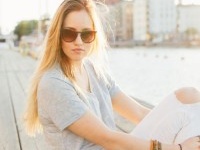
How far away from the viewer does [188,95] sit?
80.7 inches

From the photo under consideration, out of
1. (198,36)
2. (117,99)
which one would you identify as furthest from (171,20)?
(117,99)

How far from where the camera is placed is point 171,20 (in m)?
99.9

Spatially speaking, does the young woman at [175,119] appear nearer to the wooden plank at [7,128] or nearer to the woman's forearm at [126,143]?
the woman's forearm at [126,143]

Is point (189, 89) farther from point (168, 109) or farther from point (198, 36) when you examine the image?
point (198, 36)

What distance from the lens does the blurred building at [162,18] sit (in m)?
96.6

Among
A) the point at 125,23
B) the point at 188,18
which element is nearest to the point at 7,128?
the point at 125,23

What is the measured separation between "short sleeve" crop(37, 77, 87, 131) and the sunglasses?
178mm

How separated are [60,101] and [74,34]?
0.97 feet

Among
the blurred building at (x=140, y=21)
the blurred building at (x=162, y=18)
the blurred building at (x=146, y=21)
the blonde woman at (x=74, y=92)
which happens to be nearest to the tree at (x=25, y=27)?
the blurred building at (x=146, y=21)

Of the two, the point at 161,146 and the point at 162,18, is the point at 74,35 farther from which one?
the point at 162,18

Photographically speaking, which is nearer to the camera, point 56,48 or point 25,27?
point 56,48

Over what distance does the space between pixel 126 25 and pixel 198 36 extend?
15005 millimetres

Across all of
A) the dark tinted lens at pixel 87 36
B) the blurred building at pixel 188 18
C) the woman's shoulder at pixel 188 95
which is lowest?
the blurred building at pixel 188 18

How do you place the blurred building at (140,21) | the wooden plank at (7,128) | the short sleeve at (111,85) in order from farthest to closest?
the blurred building at (140,21)
the wooden plank at (7,128)
the short sleeve at (111,85)
